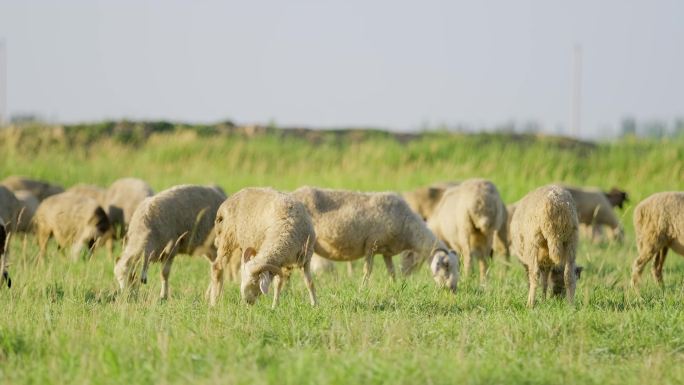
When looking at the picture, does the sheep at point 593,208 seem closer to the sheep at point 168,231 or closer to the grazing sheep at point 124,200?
the grazing sheep at point 124,200

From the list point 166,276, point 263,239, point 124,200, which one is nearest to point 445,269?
point 263,239

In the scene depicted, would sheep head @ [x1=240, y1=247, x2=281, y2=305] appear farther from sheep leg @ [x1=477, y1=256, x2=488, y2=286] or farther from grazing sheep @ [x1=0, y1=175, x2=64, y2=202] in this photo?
grazing sheep @ [x1=0, y1=175, x2=64, y2=202]

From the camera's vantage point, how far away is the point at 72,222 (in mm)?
15773

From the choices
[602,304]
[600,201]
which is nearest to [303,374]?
[602,304]

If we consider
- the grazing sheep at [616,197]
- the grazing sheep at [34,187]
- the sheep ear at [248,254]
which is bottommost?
the grazing sheep at [616,197]

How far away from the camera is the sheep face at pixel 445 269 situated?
37.5 ft

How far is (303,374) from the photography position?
653 centimetres

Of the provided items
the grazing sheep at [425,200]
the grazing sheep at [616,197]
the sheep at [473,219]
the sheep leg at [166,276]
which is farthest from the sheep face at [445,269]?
the grazing sheep at [616,197]

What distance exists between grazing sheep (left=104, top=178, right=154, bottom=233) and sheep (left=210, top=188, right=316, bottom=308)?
590 centimetres

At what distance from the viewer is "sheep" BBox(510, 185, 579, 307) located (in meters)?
10.1

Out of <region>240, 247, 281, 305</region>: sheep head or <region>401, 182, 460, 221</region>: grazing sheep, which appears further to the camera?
<region>401, 182, 460, 221</region>: grazing sheep

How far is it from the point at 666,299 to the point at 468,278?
268cm

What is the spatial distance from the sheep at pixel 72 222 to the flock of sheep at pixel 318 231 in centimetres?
2

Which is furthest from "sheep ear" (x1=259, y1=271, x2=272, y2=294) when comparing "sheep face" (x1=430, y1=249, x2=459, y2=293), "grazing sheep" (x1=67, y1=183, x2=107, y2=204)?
"grazing sheep" (x1=67, y1=183, x2=107, y2=204)
